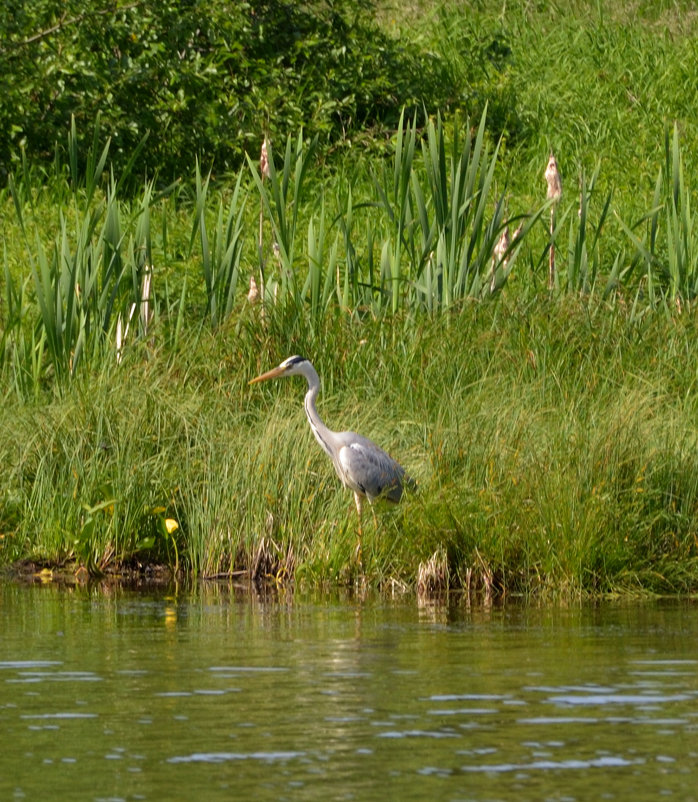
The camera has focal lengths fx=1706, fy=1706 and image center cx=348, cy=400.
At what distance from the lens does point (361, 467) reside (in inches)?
335

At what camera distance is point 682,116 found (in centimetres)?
1906

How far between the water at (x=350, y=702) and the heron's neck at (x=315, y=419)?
118 centimetres

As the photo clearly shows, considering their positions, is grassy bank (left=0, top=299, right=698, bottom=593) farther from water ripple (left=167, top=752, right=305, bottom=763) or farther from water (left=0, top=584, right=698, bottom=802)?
water ripple (left=167, top=752, right=305, bottom=763)

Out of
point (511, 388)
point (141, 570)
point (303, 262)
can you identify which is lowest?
point (141, 570)

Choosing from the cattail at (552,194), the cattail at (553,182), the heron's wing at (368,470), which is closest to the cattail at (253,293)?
the cattail at (552,194)

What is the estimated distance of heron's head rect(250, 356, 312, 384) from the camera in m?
9.27

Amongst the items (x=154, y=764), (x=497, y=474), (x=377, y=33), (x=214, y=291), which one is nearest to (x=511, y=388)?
(x=497, y=474)

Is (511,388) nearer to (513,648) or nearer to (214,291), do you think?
(214,291)

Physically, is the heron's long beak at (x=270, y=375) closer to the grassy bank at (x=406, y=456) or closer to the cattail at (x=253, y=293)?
the grassy bank at (x=406, y=456)

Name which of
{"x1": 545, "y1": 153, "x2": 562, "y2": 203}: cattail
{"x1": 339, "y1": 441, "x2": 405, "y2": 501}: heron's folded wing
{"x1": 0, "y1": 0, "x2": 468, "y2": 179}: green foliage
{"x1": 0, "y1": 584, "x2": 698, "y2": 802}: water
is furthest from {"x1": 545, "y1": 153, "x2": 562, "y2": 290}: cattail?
{"x1": 0, "y1": 0, "x2": 468, "y2": 179}: green foliage

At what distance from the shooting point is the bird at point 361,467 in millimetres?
8531

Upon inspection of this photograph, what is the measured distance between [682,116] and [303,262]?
6.54 metres

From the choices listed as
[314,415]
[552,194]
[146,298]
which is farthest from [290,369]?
[552,194]

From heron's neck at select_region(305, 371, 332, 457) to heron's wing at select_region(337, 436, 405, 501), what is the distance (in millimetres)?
187
